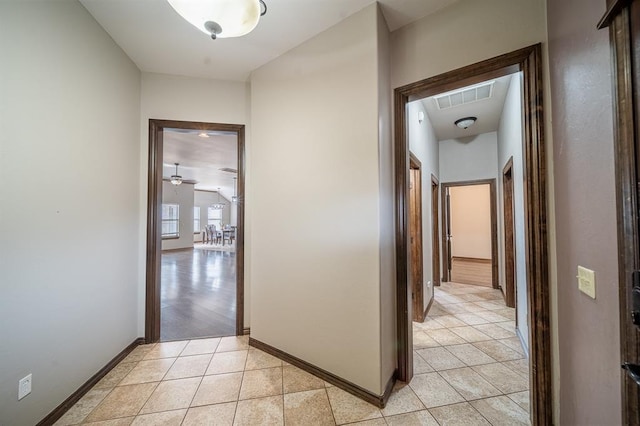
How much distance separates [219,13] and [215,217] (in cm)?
1419

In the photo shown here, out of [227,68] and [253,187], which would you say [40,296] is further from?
[227,68]

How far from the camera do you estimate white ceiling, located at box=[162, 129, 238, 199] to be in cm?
466

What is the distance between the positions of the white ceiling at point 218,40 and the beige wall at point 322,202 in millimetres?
108

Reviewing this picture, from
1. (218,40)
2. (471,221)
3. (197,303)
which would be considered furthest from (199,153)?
(471,221)

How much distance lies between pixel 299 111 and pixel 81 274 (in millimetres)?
2074

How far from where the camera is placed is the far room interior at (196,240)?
9.70ft

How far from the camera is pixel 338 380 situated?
5.88 ft

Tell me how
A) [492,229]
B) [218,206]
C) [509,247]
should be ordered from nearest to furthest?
[509,247], [492,229], [218,206]

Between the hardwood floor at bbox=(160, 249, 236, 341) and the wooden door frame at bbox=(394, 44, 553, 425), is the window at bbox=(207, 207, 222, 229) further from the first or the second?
the wooden door frame at bbox=(394, 44, 553, 425)

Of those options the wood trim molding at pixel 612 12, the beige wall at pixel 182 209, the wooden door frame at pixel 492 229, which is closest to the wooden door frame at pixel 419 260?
the wood trim molding at pixel 612 12

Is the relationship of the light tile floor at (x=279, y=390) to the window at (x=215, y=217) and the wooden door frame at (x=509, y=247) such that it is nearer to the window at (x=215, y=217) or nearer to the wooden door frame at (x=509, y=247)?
the wooden door frame at (x=509, y=247)

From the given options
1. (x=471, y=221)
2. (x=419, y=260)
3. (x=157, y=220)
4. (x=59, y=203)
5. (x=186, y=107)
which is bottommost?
(x=419, y=260)

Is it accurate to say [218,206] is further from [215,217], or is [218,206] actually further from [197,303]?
[197,303]

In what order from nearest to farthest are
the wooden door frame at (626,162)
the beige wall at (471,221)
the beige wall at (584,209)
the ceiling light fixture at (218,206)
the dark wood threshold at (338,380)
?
the wooden door frame at (626,162), the beige wall at (584,209), the dark wood threshold at (338,380), the beige wall at (471,221), the ceiling light fixture at (218,206)
